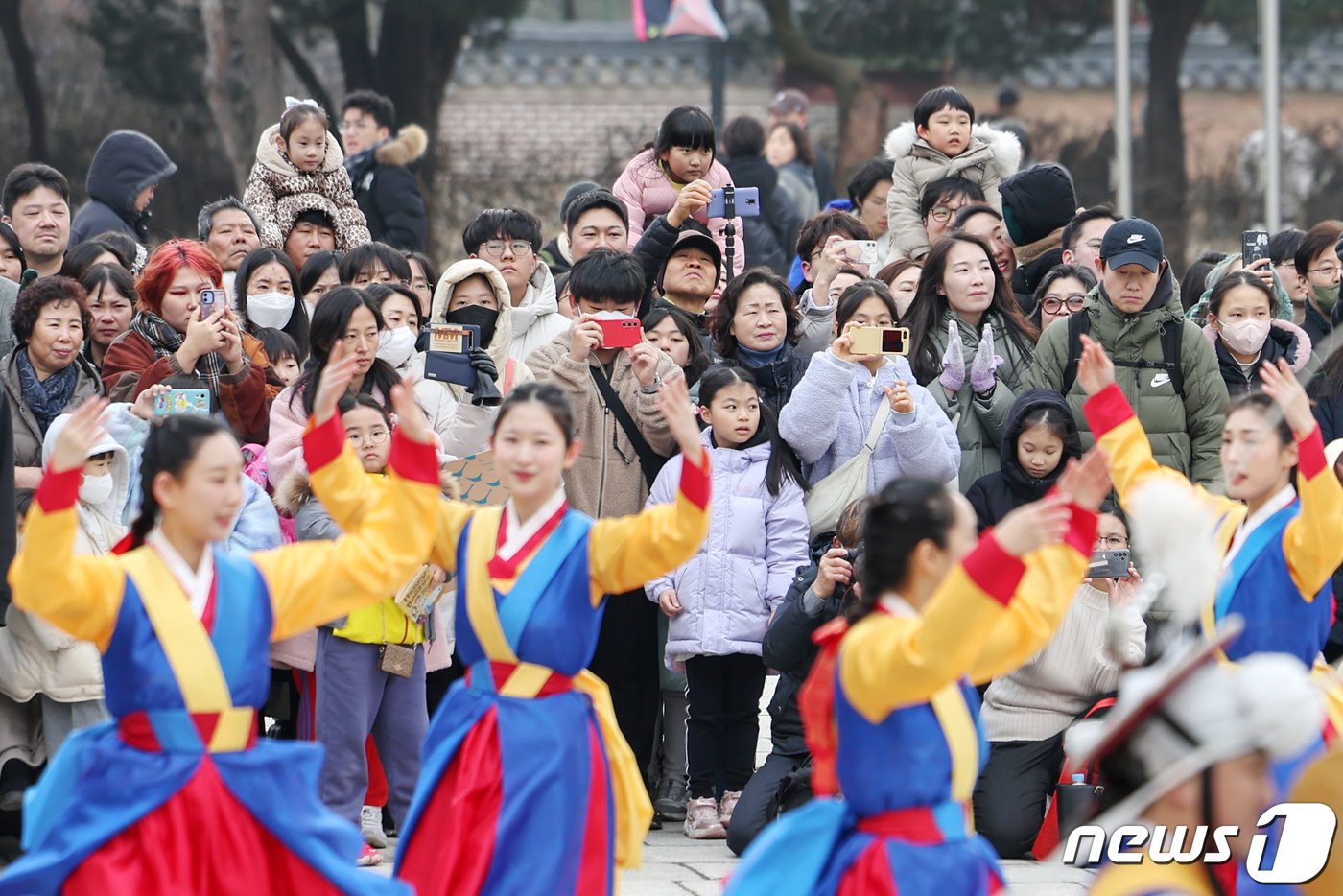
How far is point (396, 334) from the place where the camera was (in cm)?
680

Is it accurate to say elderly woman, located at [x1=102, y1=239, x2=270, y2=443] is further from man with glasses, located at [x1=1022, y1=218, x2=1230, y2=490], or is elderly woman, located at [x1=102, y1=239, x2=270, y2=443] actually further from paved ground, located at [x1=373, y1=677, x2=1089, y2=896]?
man with glasses, located at [x1=1022, y1=218, x2=1230, y2=490]

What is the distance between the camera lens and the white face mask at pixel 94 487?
610 centimetres

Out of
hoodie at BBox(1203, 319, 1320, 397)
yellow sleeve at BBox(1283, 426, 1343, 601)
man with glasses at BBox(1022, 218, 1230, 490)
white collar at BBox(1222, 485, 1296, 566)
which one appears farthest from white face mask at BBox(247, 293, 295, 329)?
yellow sleeve at BBox(1283, 426, 1343, 601)

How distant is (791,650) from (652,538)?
62.4 inches

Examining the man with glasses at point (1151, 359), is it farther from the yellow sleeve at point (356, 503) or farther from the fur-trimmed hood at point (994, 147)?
the yellow sleeve at point (356, 503)

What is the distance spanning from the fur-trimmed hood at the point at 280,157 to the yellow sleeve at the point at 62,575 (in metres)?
4.10

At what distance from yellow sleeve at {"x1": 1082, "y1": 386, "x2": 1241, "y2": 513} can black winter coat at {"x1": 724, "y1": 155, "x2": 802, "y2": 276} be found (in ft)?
12.8

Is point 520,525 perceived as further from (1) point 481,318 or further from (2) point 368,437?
(1) point 481,318

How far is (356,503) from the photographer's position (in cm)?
476

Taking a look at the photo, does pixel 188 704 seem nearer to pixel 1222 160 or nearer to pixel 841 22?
pixel 841 22

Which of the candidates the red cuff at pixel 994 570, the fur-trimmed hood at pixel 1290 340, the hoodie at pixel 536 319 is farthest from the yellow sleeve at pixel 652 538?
the fur-trimmed hood at pixel 1290 340

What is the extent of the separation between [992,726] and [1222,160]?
12.0 m

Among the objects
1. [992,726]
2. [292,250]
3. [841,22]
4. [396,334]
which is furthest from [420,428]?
[841,22]

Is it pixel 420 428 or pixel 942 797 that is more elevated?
pixel 420 428
